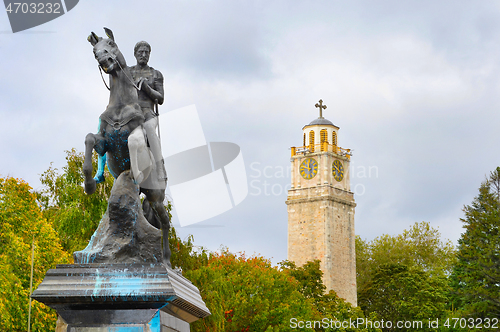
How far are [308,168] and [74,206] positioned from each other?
59.3 metres

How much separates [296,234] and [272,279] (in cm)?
4194

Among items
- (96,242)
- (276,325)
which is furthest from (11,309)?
(276,325)

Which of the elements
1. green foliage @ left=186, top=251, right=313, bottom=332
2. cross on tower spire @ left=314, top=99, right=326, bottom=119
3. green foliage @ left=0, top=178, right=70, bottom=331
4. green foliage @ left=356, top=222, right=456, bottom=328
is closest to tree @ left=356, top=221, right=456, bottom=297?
green foliage @ left=356, top=222, right=456, bottom=328

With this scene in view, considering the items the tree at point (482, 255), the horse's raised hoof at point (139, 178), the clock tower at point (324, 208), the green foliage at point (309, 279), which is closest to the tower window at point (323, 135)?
the clock tower at point (324, 208)

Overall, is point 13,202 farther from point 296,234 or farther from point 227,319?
point 296,234

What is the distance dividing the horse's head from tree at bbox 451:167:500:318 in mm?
38205

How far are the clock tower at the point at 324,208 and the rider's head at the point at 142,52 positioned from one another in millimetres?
70310

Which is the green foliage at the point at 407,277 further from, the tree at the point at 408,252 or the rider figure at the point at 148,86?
the rider figure at the point at 148,86

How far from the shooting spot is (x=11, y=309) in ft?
76.7

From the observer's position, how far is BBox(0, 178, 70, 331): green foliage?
2342 centimetres

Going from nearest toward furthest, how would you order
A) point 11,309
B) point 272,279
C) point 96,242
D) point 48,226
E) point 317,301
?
point 96,242 → point 11,309 → point 48,226 → point 272,279 → point 317,301

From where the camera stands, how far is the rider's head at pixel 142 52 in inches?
408

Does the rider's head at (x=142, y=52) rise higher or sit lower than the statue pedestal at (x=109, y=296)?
higher

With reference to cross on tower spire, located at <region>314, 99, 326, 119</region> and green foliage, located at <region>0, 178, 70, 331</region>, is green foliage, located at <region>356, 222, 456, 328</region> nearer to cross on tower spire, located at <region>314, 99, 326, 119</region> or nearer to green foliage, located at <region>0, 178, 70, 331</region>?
cross on tower spire, located at <region>314, 99, 326, 119</region>
